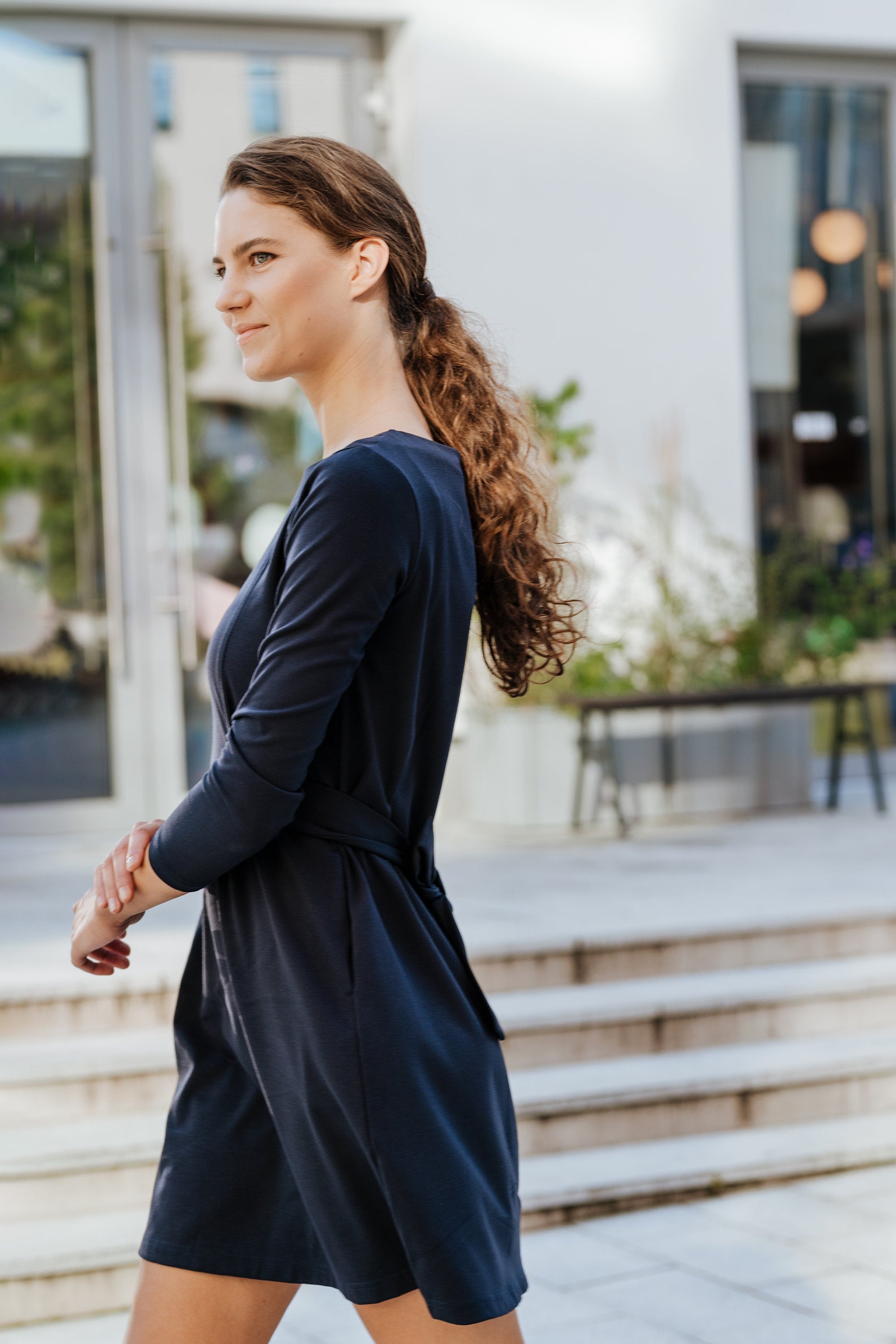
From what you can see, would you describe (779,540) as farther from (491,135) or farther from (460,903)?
(460,903)

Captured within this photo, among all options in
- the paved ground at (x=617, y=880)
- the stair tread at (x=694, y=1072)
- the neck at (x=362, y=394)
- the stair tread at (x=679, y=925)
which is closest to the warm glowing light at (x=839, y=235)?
the paved ground at (x=617, y=880)

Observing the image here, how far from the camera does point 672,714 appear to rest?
6.41m

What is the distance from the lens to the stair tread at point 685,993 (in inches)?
142

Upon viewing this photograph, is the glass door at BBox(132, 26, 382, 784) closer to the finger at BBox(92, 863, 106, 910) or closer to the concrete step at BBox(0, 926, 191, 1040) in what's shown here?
the concrete step at BBox(0, 926, 191, 1040)

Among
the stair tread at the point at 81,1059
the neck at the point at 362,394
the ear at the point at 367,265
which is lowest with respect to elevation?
the stair tread at the point at 81,1059

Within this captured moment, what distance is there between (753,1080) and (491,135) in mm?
4448

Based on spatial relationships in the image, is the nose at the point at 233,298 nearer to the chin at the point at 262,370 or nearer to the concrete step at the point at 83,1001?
the chin at the point at 262,370

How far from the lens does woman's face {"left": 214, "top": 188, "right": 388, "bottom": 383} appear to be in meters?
1.52

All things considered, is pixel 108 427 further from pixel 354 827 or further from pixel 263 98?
pixel 354 827

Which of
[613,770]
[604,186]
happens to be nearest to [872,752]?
[613,770]

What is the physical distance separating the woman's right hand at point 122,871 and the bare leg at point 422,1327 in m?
0.43

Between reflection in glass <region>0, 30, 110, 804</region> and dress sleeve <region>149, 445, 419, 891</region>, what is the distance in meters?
5.02

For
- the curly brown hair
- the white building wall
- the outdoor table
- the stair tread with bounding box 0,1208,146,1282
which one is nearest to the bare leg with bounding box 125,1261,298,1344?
the curly brown hair

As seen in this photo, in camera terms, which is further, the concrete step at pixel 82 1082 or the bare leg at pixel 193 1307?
the concrete step at pixel 82 1082
